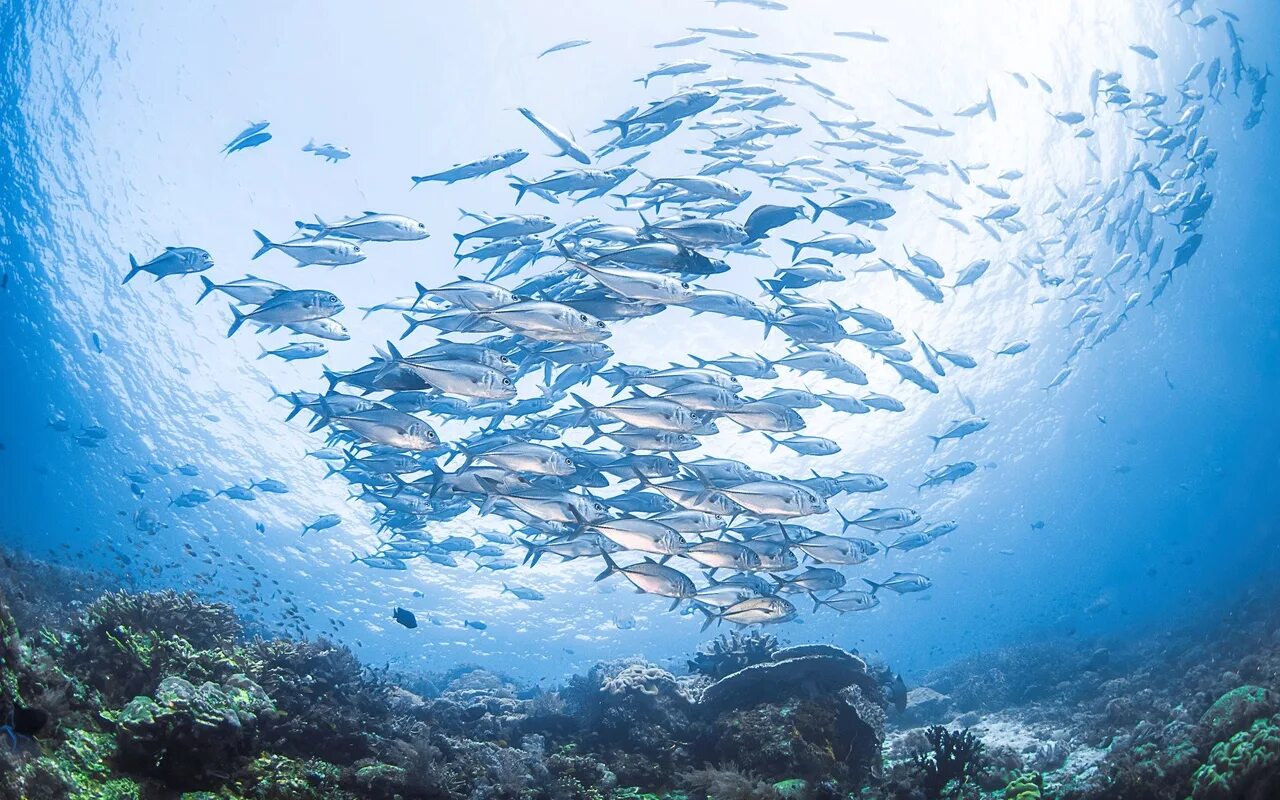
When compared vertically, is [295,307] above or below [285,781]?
above

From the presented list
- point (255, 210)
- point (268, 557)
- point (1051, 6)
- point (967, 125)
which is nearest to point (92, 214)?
point (255, 210)

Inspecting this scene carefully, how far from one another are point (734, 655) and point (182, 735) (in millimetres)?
7227

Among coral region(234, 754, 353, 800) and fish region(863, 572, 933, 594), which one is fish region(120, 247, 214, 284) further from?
fish region(863, 572, 933, 594)

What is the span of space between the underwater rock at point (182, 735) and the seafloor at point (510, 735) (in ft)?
0.05

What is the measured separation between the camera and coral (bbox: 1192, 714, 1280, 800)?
477 cm

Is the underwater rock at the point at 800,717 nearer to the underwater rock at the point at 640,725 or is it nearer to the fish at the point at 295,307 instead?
the underwater rock at the point at 640,725

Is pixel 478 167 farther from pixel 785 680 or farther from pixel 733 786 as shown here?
pixel 785 680

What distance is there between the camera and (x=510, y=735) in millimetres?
9094

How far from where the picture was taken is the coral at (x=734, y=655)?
920cm

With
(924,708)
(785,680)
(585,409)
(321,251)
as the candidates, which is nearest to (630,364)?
(585,409)

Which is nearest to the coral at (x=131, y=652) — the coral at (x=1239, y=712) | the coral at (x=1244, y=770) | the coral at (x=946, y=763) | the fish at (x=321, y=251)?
the fish at (x=321, y=251)

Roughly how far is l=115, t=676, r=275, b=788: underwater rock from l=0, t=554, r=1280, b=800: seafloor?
0.6 inches

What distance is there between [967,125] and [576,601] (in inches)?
1637

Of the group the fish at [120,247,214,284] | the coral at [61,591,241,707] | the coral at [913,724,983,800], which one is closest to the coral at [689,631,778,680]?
the coral at [913,724,983,800]
